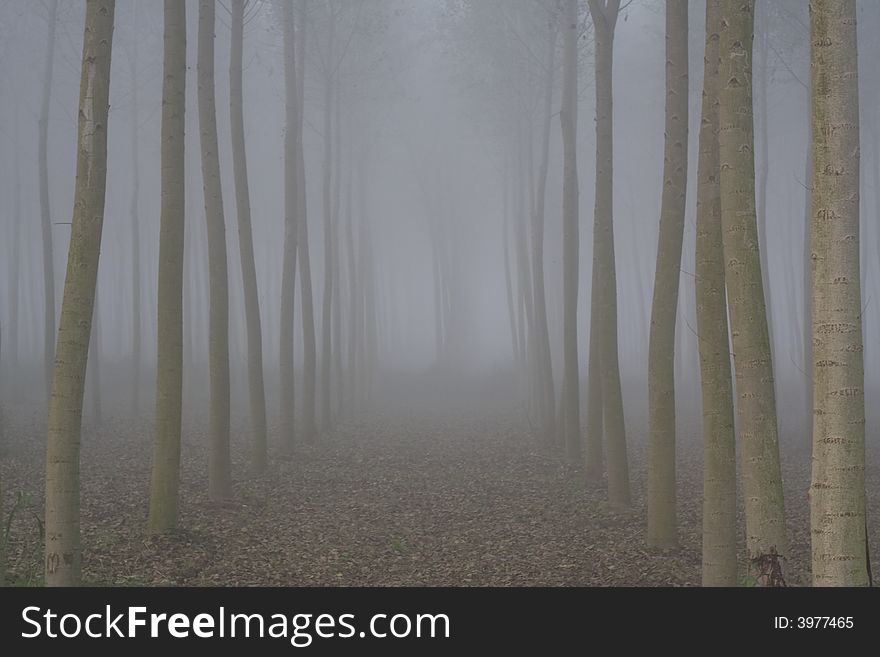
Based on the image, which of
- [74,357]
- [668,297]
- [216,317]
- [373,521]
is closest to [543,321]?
[373,521]

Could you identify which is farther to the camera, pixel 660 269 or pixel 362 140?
pixel 362 140

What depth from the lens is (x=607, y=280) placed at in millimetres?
10180

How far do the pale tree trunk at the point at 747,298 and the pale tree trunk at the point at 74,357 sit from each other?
448 cm

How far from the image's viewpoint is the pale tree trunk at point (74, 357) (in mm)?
5832

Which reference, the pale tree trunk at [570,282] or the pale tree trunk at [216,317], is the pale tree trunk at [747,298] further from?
the pale tree trunk at [570,282]

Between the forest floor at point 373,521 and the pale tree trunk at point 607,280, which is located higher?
the pale tree trunk at point 607,280

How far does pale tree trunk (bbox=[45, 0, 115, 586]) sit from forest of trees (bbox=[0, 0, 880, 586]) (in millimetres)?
24

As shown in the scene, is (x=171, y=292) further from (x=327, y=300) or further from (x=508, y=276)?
(x=508, y=276)

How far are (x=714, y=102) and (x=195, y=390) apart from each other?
73.0ft

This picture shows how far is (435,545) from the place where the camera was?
29.8ft

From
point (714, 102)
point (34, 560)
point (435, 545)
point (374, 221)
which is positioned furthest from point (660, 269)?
point (374, 221)

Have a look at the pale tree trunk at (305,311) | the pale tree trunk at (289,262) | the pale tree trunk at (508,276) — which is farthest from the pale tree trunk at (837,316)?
the pale tree trunk at (508,276)

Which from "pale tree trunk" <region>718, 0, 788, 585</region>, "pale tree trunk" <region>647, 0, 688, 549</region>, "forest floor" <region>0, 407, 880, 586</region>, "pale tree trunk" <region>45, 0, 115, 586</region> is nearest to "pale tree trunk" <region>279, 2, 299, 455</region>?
"forest floor" <region>0, 407, 880, 586</region>

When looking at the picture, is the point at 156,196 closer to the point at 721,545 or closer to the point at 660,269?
the point at 660,269
